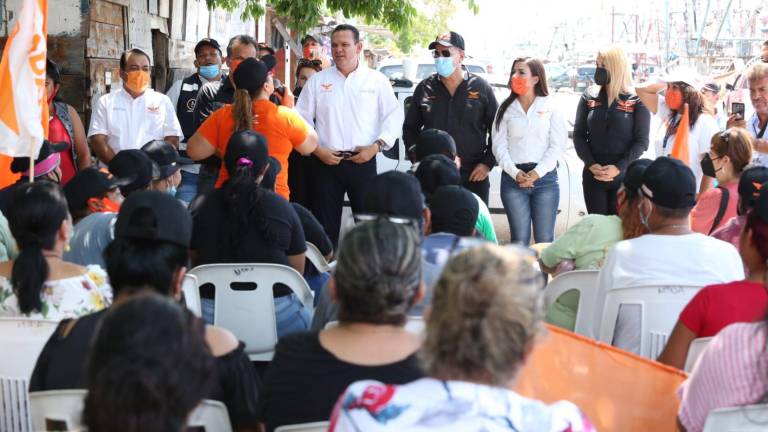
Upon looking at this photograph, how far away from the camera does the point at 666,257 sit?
12.3ft

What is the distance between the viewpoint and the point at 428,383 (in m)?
1.99

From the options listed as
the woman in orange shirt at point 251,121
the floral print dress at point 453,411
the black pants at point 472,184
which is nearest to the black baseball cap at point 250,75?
the woman in orange shirt at point 251,121

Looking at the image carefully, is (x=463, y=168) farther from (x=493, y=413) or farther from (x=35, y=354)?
(x=493, y=413)

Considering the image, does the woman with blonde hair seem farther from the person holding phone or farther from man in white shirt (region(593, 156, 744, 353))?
man in white shirt (region(593, 156, 744, 353))

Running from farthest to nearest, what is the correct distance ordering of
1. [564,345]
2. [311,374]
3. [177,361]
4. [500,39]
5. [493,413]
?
[500,39] < [564,345] < [311,374] < [493,413] < [177,361]

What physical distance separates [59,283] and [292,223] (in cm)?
143

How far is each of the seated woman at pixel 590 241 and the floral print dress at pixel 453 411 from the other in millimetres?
2440

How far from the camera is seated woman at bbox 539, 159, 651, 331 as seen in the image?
4.31 metres

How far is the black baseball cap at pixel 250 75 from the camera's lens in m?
5.93

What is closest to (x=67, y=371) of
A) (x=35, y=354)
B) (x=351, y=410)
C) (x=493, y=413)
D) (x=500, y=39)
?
(x=35, y=354)

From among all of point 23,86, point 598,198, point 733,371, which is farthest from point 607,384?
point 598,198

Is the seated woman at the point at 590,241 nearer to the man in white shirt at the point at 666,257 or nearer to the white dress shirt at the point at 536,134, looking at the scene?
the man in white shirt at the point at 666,257

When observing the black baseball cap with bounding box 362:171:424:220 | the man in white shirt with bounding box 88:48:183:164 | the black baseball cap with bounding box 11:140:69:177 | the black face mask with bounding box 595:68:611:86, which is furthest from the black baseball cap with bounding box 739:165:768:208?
the man in white shirt with bounding box 88:48:183:164

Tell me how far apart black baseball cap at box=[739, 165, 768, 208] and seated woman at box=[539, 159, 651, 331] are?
506 mm
